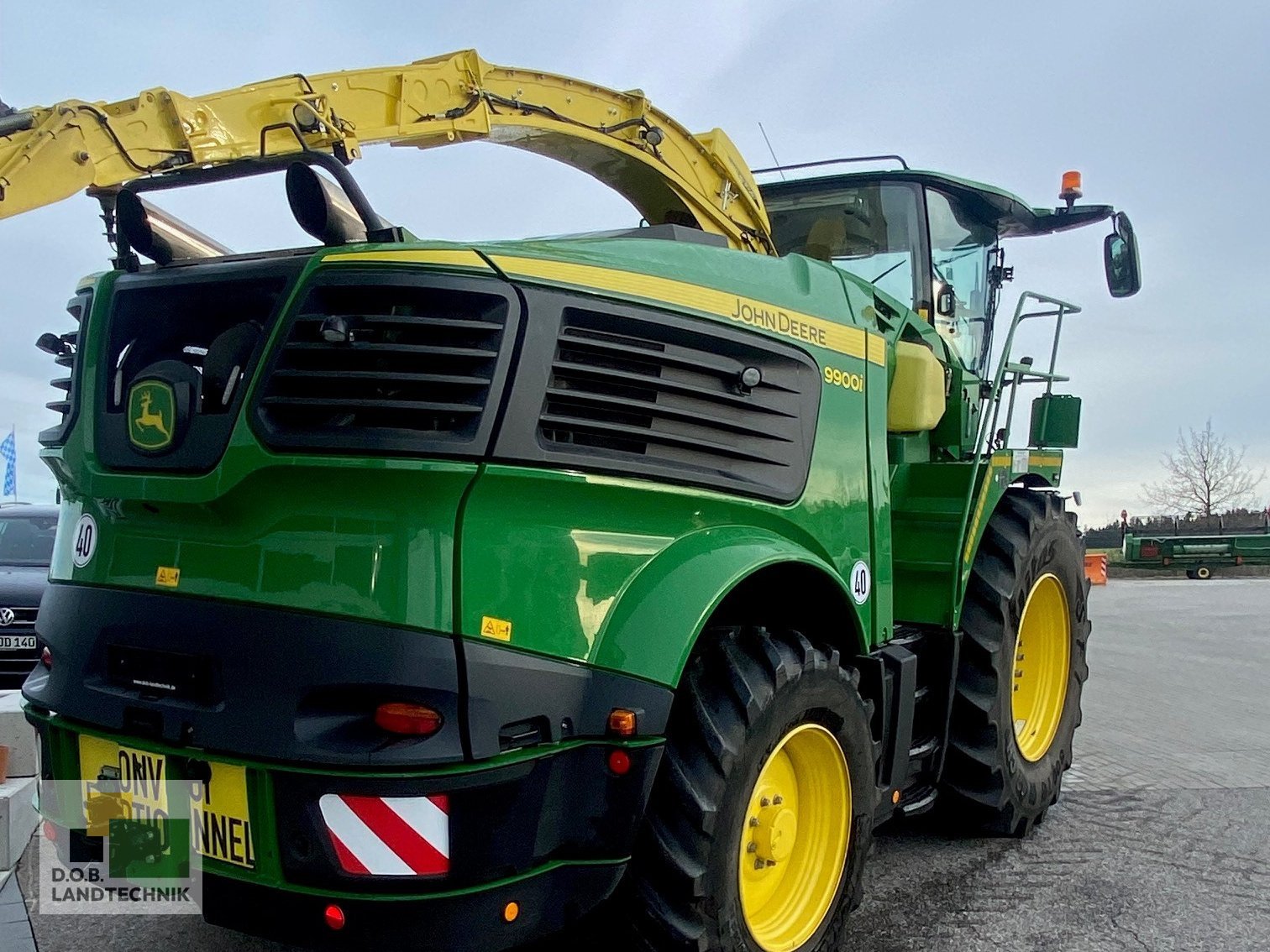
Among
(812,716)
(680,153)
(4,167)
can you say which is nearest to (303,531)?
(812,716)

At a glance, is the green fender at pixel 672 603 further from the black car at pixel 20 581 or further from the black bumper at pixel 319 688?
the black car at pixel 20 581

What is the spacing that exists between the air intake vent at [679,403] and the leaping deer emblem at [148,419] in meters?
0.98

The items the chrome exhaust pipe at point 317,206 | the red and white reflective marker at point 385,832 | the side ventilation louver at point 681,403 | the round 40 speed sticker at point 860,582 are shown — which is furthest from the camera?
the round 40 speed sticker at point 860,582

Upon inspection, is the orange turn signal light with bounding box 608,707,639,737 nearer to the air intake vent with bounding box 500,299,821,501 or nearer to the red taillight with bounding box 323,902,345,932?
the air intake vent with bounding box 500,299,821,501

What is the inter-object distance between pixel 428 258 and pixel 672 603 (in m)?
1.03

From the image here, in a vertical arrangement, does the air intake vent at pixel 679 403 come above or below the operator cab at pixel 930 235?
below

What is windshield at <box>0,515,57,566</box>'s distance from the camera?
834 centimetres

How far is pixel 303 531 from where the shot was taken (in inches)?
96.5

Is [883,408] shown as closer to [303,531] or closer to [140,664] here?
[303,531]

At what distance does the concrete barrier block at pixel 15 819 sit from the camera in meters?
4.15

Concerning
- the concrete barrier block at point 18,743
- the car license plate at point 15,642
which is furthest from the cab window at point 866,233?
the car license plate at point 15,642

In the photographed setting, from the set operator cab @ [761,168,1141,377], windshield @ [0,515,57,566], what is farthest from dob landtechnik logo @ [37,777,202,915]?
windshield @ [0,515,57,566]

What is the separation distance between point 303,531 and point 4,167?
209 centimetres

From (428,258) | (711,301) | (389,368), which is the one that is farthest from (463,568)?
(711,301)
